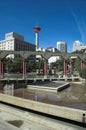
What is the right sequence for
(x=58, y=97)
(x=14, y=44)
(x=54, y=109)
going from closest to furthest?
(x=54, y=109)
(x=58, y=97)
(x=14, y=44)

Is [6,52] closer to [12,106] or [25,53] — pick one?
[25,53]

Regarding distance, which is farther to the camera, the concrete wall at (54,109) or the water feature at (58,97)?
the water feature at (58,97)

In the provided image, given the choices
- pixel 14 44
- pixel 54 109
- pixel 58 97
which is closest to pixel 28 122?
pixel 54 109

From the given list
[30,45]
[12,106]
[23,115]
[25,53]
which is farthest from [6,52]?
[30,45]

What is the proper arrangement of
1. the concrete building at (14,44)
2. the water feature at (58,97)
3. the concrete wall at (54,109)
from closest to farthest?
1. the concrete wall at (54,109)
2. the water feature at (58,97)
3. the concrete building at (14,44)

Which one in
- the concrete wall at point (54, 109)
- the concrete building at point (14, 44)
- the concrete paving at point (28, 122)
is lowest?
the concrete paving at point (28, 122)

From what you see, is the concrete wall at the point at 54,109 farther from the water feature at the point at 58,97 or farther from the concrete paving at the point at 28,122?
the water feature at the point at 58,97

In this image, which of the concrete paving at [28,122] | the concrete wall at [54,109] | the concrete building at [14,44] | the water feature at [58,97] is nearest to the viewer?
the concrete paving at [28,122]

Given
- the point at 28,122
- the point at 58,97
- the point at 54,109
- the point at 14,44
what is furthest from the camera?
the point at 14,44

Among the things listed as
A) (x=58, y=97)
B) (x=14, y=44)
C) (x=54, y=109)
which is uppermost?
(x=14, y=44)

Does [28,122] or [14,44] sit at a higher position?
[14,44]

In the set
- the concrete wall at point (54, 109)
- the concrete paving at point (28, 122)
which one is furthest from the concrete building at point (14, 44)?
the concrete paving at point (28, 122)

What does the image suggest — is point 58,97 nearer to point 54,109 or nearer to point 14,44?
point 54,109

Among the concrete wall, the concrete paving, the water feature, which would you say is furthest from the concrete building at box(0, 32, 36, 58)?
the concrete paving
